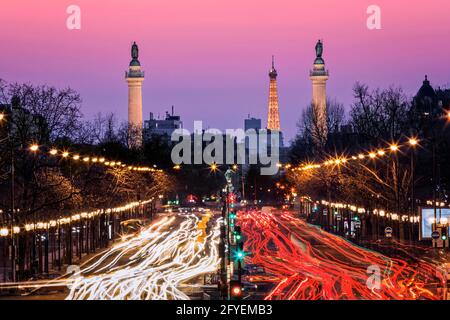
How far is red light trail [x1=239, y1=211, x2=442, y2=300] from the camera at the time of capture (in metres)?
37.6

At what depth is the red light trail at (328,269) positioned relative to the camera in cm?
3762

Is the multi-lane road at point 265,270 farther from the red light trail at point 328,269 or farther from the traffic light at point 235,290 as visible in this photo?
the traffic light at point 235,290

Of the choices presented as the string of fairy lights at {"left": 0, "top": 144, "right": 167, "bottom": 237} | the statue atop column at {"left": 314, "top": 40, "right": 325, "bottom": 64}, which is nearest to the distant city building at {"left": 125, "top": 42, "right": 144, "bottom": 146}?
the statue atop column at {"left": 314, "top": 40, "right": 325, "bottom": 64}

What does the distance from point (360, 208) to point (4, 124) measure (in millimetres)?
36720

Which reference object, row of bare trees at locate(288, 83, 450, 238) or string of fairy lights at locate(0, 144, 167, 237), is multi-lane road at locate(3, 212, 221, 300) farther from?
row of bare trees at locate(288, 83, 450, 238)

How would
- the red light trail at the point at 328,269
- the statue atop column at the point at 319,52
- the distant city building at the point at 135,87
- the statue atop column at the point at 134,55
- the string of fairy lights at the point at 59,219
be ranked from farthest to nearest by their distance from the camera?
the statue atop column at the point at 319,52 → the statue atop column at the point at 134,55 → the distant city building at the point at 135,87 → the string of fairy lights at the point at 59,219 → the red light trail at the point at 328,269

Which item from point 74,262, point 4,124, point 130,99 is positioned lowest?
point 74,262

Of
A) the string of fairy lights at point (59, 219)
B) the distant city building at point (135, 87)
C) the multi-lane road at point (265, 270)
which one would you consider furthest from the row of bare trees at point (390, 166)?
the distant city building at point (135, 87)
